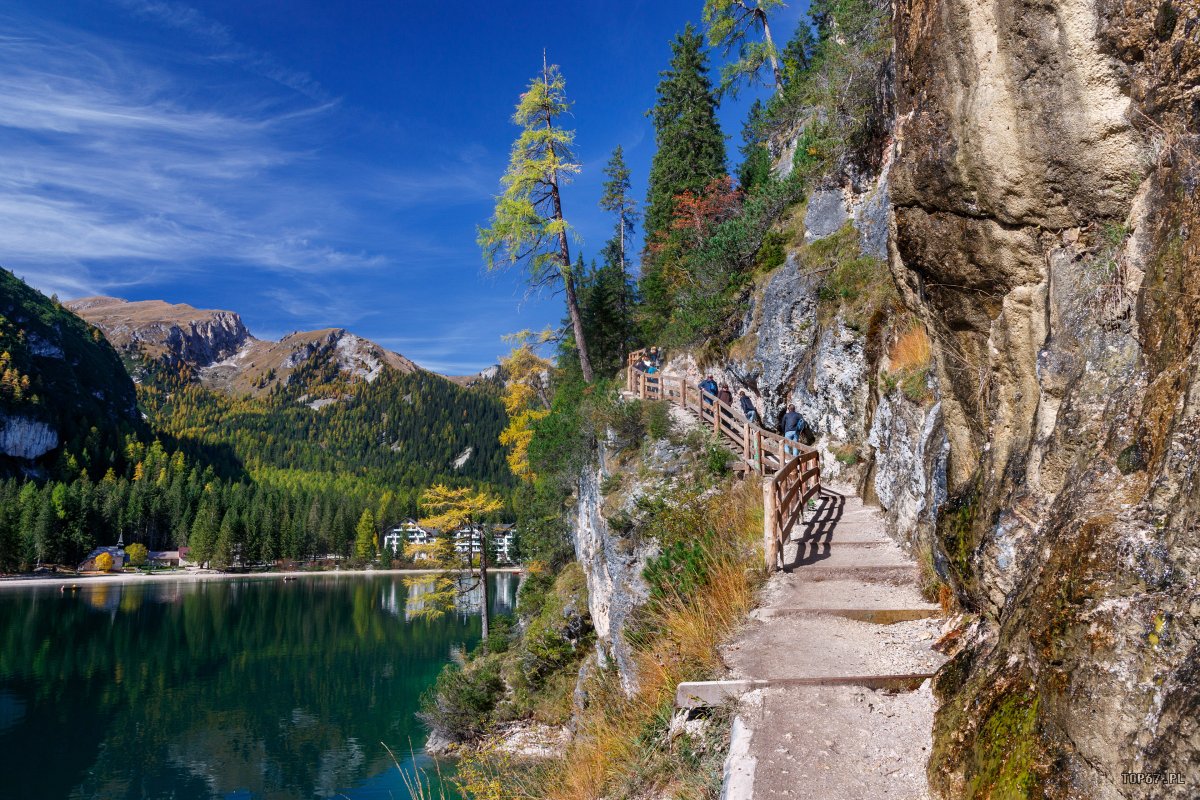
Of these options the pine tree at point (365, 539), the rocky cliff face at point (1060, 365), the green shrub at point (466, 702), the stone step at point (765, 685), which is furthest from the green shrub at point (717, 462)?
the pine tree at point (365, 539)

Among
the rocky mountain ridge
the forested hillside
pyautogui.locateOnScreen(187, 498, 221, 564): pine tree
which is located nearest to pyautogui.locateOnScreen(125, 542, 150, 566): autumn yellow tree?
the forested hillside

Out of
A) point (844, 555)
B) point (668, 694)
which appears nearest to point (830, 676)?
point (668, 694)

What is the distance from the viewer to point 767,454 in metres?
14.7

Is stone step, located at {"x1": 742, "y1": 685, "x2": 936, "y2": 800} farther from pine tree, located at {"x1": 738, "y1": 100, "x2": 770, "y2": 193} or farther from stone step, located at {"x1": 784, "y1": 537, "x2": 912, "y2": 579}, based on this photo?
pine tree, located at {"x1": 738, "y1": 100, "x2": 770, "y2": 193}

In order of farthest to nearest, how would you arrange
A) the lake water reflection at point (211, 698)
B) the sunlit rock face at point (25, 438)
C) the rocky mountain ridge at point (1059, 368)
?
1. the sunlit rock face at point (25, 438)
2. the lake water reflection at point (211, 698)
3. the rocky mountain ridge at point (1059, 368)

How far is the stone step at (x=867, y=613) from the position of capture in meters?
6.30

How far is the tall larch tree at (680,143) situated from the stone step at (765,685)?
22.1 metres

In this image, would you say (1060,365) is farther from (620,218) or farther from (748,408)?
(620,218)

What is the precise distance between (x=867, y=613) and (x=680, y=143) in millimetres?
26444

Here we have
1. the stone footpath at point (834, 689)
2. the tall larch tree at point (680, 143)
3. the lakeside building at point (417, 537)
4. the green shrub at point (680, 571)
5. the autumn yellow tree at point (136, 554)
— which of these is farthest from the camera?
the autumn yellow tree at point (136, 554)

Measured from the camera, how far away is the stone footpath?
386cm

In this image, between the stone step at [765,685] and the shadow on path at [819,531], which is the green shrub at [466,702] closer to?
the shadow on path at [819,531]

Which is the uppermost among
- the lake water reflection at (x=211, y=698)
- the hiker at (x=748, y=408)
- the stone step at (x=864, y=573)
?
the hiker at (x=748, y=408)

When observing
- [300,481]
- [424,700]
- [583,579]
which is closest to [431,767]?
[424,700]
